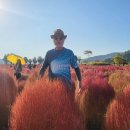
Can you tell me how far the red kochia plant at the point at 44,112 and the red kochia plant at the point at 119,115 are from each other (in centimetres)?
67

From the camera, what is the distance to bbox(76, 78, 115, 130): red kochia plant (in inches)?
256

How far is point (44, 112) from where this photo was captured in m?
4.06

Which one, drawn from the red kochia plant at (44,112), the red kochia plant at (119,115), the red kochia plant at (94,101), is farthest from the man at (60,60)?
the red kochia plant at (44,112)

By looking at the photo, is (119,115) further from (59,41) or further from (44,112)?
(59,41)

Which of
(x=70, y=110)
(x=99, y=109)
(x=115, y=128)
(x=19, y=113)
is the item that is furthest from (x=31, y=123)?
(x=99, y=109)

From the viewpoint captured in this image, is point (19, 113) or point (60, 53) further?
point (60, 53)

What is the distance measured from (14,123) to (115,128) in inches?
58.8

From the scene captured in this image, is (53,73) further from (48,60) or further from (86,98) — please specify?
(86,98)

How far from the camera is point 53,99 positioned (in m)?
4.22

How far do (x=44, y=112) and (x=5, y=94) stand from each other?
3252 mm

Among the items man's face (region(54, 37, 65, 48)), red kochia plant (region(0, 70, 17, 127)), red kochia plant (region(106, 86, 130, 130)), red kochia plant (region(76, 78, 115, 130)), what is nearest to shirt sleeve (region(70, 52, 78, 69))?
man's face (region(54, 37, 65, 48))

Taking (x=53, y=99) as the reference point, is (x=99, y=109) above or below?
below

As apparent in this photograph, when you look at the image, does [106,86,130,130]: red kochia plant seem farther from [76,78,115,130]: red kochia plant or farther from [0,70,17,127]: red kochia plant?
[0,70,17,127]: red kochia plant

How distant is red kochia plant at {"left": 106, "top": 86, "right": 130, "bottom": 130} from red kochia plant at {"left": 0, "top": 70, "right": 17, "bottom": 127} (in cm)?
229
